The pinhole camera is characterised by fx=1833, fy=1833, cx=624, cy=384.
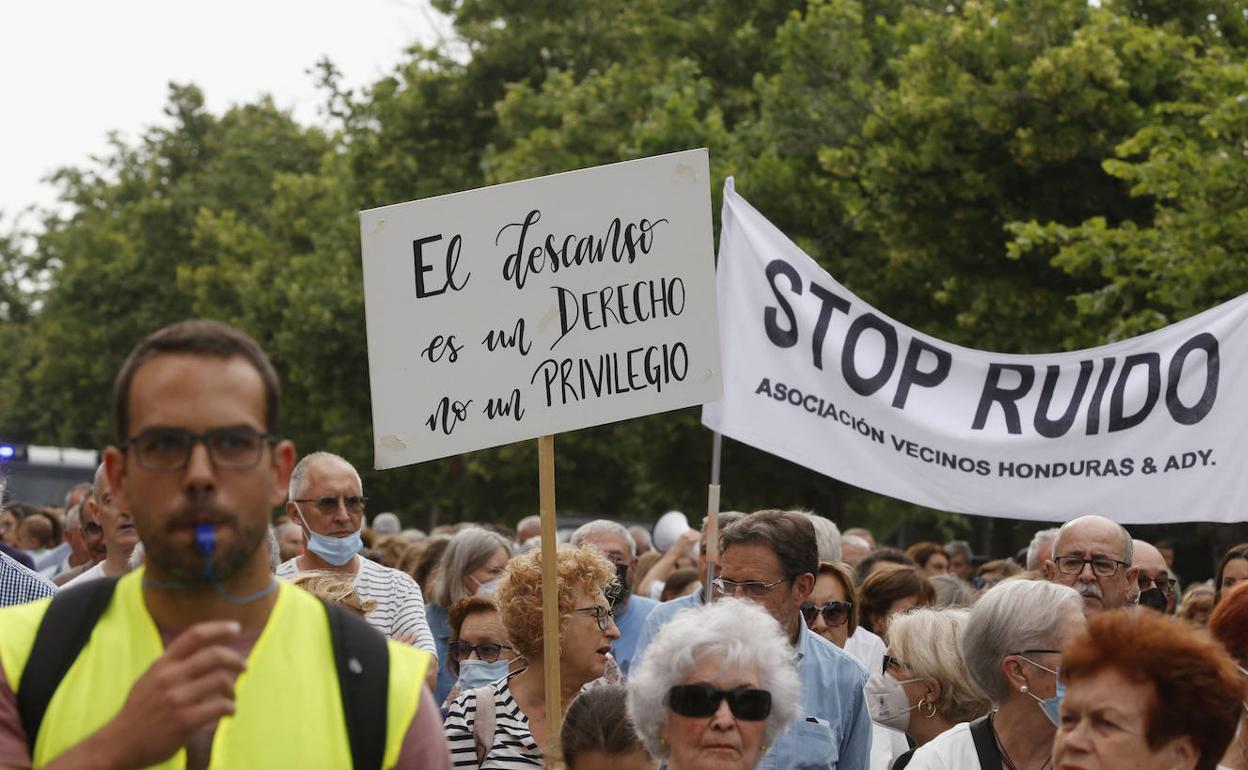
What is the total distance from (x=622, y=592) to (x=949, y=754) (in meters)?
3.53

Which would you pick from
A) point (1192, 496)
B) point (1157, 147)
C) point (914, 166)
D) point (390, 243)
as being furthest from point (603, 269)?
point (914, 166)

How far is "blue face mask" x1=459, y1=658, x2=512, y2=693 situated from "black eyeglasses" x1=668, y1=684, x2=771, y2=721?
279 cm

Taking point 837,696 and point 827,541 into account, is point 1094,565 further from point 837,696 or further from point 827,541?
point 827,541

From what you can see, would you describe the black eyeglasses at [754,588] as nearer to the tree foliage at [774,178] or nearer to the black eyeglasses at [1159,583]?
the black eyeglasses at [1159,583]

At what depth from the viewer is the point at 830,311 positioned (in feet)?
27.2

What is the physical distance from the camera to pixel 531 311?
589cm

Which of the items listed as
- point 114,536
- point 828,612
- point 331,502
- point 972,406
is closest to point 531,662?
point 331,502

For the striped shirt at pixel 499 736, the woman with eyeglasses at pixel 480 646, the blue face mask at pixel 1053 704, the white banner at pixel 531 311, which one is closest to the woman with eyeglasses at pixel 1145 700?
the blue face mask at pixel 1053 704

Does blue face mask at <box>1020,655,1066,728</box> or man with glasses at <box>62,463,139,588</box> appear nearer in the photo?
blue face mask at <box>1020,655,1066,728</box>

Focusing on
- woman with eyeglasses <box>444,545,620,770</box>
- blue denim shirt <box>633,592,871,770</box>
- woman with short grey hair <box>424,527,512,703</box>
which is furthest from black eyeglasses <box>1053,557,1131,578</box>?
woman with short grey hair <box>424,527,512,703</box>

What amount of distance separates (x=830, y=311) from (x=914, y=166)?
11.4 m

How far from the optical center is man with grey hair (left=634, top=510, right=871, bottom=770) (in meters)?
5.82

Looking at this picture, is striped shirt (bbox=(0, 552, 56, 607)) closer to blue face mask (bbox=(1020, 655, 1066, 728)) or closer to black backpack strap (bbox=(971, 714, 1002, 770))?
black backpack strap (bbox=(971, 714, 1002, 770))

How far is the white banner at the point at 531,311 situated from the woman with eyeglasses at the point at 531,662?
45cm
